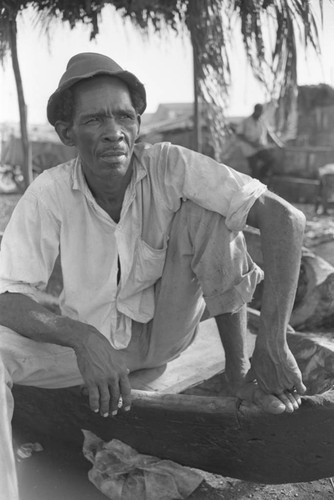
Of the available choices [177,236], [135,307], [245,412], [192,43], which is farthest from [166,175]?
[192,43]

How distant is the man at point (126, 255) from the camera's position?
1862mm

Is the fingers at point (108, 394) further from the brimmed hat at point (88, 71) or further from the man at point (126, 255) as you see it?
the brimmed hat at point (88, 71)

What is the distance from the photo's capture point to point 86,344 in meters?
1.82

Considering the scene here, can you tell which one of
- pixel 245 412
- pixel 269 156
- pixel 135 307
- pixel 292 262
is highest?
pixel 292 262

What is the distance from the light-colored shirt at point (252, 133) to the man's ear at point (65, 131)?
8855 mm

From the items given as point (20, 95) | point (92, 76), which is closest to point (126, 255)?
point (92, 76)

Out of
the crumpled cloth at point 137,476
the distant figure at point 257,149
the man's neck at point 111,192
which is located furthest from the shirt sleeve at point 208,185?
the distant figure at point 257,149

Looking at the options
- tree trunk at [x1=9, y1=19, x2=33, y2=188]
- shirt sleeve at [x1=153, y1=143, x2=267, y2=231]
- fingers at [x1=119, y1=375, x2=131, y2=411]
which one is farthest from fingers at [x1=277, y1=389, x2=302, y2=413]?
tree trunk at [x1=9, y1=19, x2=33, y2=188]

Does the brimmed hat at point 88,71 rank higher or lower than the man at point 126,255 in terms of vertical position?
higher

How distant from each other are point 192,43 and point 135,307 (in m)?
3.77

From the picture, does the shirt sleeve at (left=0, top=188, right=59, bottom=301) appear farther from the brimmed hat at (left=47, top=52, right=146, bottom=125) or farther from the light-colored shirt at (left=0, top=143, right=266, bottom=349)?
the brimmed hat at (left=47, top=52, right=146, bottom=125)

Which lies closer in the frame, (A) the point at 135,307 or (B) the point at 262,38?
(A) the point at 135,307

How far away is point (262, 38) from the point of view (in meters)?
5.09

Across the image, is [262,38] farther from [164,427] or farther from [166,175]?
[164,427]
